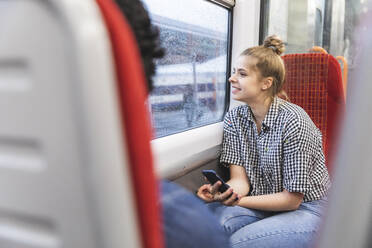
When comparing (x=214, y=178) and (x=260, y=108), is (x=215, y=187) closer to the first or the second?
(x=214, y=178)

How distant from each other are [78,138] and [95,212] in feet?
0.33

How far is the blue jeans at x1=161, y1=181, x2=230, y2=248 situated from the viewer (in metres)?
0.64

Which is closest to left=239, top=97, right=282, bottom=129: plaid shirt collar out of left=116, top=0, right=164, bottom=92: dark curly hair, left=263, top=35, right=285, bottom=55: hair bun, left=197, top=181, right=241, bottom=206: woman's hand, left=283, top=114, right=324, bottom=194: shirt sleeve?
left=283, top=114, right=324, bottom=194: shirt sleeve

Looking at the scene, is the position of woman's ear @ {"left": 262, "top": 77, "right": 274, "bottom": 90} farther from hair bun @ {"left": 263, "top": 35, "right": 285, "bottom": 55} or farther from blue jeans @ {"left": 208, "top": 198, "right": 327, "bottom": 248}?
blue jeans @ {"left": 208, "top": 198, "right": 327, "bottom": 248}

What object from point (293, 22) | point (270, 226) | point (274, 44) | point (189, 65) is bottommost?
point (270, 226)

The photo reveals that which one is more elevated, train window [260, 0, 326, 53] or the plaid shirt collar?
train window [260, 0, 326, 53]

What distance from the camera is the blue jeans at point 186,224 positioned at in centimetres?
64

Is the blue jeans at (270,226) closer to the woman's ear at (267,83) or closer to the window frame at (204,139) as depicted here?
the window frame at (204,139)

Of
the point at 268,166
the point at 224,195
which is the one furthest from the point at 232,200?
the point at 268,166

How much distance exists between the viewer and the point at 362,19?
512 millimetres

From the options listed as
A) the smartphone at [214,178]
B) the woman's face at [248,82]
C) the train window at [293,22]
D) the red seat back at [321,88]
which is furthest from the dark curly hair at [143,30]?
the train window at [293,22]

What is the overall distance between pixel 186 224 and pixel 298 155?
4.25ft

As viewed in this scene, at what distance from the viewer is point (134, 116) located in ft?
1.74

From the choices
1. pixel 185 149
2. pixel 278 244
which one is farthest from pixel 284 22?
pixel 278 244
